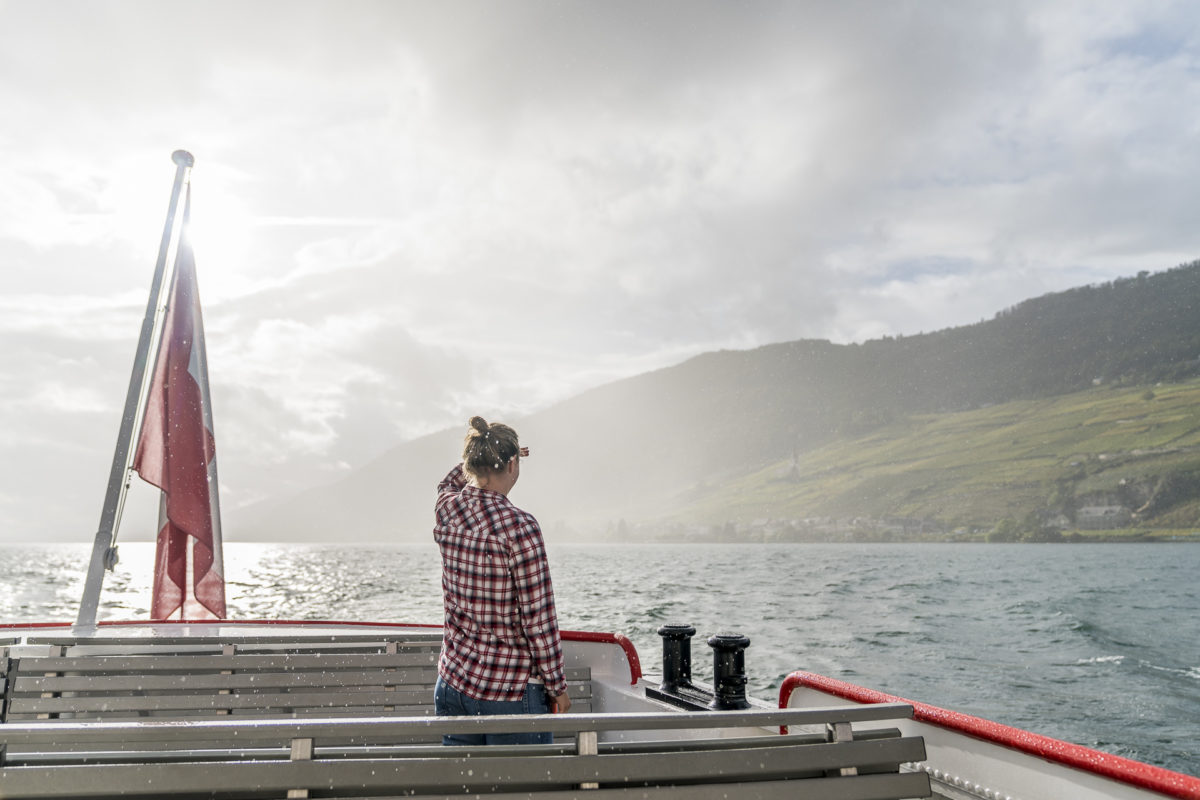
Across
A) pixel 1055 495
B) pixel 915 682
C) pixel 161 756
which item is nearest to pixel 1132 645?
pixel 915 682

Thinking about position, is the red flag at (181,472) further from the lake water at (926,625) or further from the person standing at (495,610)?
the lake water at (926,625)

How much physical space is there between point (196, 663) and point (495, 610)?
2.70 meters

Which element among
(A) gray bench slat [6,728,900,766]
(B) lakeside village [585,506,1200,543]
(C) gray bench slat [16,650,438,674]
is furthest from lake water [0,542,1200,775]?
(B) lakeside village [585,506,1200,543]

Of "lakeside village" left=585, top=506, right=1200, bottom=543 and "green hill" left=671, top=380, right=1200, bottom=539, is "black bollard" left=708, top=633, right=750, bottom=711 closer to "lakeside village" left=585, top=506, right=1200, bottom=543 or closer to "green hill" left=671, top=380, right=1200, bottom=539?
"lakeside village" left=585, top=506, right=1200, bottom=543

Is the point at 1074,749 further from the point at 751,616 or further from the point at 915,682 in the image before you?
the point at 751,616

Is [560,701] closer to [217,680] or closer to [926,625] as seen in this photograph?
[217,680]

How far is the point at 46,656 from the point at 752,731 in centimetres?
422

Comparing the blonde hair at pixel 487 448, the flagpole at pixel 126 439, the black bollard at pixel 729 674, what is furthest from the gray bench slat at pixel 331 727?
the flagpole at pixel 126 439

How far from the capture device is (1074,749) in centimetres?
250

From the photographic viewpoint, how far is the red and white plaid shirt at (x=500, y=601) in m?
3.11

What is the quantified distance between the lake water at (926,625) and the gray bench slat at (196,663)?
10675 millimetres

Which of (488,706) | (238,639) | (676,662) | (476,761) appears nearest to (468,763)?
(476,761)

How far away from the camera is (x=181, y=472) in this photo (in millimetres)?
8141

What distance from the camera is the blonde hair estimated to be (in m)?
3.23
